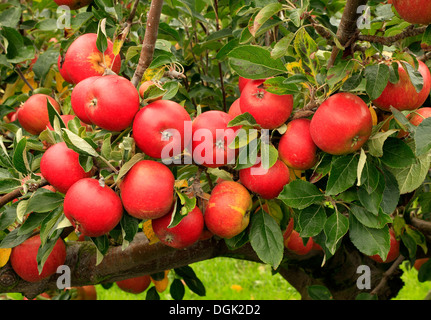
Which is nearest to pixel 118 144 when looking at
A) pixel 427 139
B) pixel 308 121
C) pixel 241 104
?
pixel 241 104

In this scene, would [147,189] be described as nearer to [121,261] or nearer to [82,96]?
[82,96]

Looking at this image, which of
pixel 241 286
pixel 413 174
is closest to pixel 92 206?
pixel 413 174

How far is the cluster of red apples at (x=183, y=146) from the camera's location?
3.26 feet

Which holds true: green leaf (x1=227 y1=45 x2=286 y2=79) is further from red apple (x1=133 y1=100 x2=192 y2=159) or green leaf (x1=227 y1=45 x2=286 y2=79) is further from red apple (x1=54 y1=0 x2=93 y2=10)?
red apple (x1=54 y1=0 x2=93 y2=10)

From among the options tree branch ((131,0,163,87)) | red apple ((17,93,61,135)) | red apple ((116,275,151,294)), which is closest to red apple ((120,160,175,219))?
tree branch ((131,0,163,87))

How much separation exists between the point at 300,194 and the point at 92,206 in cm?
45

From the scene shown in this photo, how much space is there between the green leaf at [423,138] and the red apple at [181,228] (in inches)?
19.3

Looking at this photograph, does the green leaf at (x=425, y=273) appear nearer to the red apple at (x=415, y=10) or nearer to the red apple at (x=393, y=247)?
the red apple at (x=393, y=247)

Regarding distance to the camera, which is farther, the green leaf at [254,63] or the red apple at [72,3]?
the red apple at [72,3]

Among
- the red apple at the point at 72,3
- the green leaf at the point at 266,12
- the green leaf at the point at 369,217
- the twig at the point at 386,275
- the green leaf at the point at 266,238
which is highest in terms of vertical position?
the green leaf at the point at 266,12

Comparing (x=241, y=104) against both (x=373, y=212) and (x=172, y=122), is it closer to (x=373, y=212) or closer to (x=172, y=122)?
(x=172, y=122)

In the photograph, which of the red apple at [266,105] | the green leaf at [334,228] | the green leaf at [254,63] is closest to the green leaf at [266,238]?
the green leaf at [334,228]
